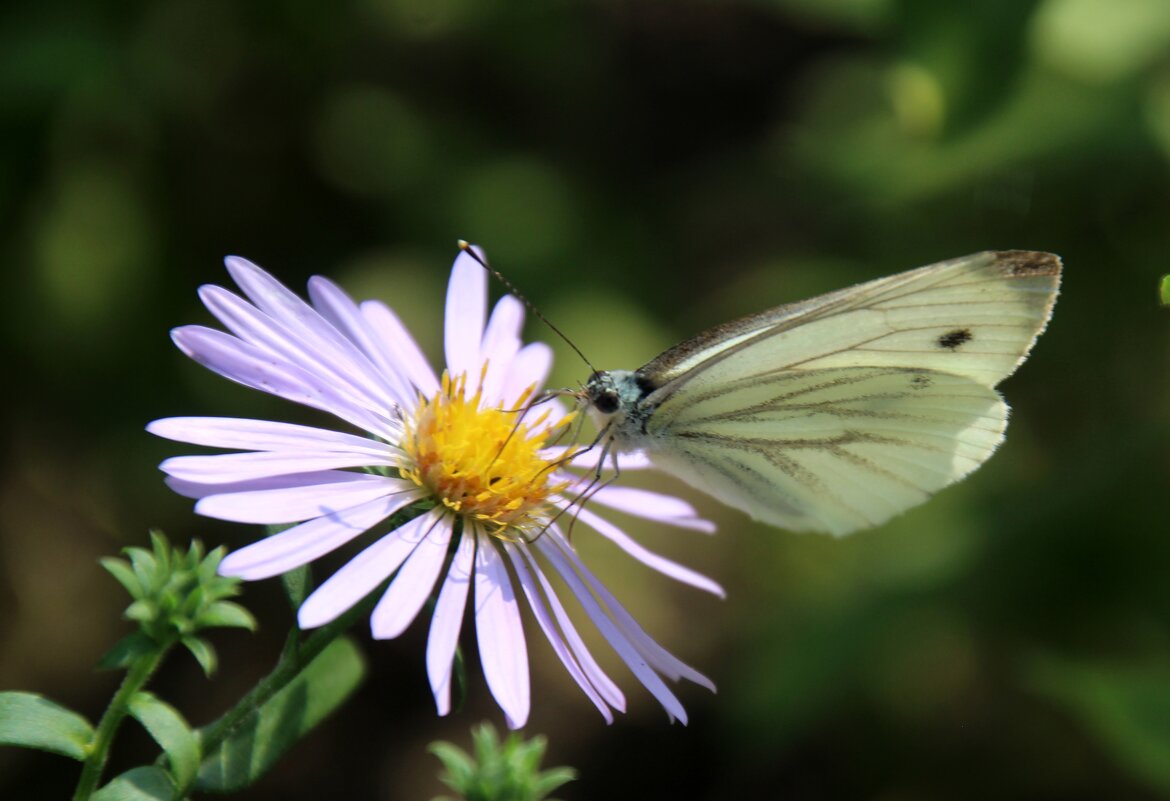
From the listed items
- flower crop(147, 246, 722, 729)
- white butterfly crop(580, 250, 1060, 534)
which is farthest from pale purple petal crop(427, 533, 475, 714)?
white butterfly crop(580, 250, 1060, 534)

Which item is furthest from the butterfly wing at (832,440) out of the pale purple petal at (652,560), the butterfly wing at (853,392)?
the pale purple petal at (652,560)

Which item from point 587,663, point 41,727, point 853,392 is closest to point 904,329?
point 853,392

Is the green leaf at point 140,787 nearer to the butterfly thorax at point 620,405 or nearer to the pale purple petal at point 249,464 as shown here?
the pale purple petal at point 249,464

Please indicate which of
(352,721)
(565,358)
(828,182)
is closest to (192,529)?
(352,721)

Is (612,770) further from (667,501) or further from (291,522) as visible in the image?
(291,522)

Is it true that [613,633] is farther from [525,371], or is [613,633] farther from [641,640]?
[525,371]
